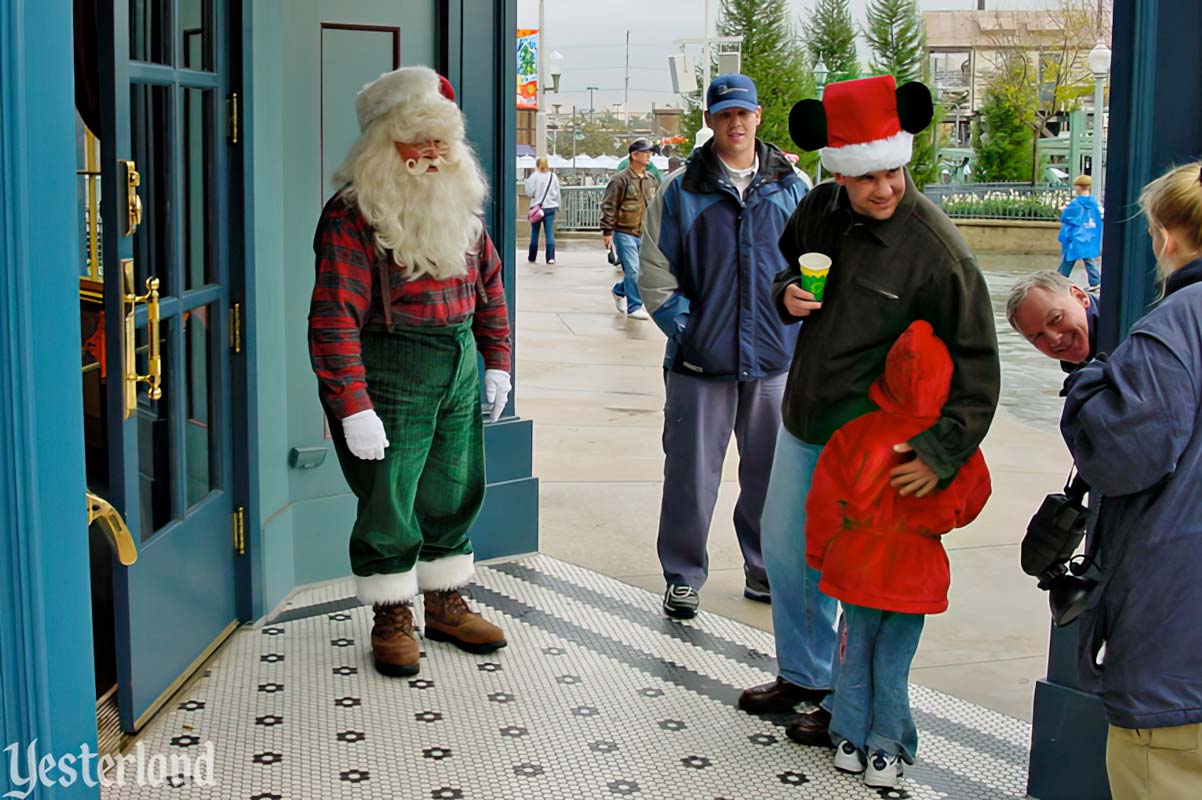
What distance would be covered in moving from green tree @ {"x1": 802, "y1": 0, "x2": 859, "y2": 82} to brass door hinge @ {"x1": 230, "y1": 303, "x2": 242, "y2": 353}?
46.8 meters

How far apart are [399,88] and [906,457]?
178 cm

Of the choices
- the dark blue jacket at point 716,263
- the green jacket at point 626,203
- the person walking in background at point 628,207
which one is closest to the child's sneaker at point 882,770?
the dark blue jacket at point 716,263

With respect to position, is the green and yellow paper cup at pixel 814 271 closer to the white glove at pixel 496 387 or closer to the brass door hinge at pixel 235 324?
the white glove at pixel 496 387

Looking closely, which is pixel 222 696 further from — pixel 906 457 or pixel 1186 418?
pixel 1186 418

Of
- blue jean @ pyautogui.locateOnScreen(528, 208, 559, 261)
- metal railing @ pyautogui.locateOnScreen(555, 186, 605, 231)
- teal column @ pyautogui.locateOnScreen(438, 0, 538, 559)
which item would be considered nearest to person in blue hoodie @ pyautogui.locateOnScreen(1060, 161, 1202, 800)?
teal column @ pyautogui.locateOnScreen(438, 0, 538, 559)

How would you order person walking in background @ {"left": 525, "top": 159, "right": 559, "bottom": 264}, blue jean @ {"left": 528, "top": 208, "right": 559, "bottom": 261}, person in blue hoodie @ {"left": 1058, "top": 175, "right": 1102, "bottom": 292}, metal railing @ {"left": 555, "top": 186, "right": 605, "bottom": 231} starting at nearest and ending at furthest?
person in blue hoodie @ {"left": 1058, "top": 175, "right": 1102, "bottom": 292}, person walking in background @ {"left": 525, "top": 159, "right": 559, "bottom": 264}, blue jean @ {"left": 528, "top": 208, "right": 559, "bottom": 261}, metal railing @ {"left": 555, "top": 186, "right": 605, "bottom": 231}

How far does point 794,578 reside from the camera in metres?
3.65

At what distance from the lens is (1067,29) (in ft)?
137

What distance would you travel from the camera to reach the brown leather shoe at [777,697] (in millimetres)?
3809

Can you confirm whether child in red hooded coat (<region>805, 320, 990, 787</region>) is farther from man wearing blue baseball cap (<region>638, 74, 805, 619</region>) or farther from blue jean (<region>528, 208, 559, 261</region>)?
blue jean (<region>528, 208, 559, 261</region>)

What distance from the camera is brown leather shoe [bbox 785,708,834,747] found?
3.65 m

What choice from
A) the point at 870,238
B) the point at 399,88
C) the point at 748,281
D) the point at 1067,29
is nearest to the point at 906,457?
the point at 870,238

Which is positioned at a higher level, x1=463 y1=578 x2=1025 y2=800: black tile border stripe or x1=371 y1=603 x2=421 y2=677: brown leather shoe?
x1=371 y1=603 x2=421 y2=677: brown leather shoe

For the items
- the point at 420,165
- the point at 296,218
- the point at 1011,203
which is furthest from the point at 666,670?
the point at 1011,203
